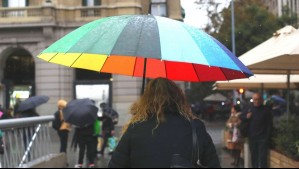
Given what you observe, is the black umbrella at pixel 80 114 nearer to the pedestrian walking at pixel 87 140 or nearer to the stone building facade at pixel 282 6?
the pedestrian walking at pixel 87 140

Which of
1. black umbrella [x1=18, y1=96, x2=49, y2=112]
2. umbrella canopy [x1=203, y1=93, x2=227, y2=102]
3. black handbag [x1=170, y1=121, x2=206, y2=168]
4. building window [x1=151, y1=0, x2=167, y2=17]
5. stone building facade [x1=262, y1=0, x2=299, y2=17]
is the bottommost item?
umbrella canopy [x1=203, y1=93, x2=227, y2=102]

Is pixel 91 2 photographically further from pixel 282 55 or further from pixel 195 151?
pixel 195 151

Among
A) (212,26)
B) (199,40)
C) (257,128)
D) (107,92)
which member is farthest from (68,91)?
(199,40)

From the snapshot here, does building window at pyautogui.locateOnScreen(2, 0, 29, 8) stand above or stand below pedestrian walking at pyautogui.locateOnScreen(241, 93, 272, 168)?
above

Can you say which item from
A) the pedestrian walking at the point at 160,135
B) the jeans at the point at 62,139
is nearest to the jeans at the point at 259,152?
the jeans at the point at 62,139

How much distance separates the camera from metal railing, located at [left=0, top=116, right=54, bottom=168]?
27.3 ft

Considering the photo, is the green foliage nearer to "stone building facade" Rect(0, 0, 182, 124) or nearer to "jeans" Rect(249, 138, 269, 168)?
"jeans" Rect(249, 138, 269, 168)

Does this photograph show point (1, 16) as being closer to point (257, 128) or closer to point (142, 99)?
Result: point (257, 128)

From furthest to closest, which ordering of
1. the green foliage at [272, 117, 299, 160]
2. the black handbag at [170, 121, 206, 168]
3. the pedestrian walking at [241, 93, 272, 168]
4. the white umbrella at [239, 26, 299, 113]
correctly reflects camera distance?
the pedestrian walking at [241, 93, 272, 168] → the green foliage at [272, 117, 299, 160] → the white umbrella at [239, 26, 299, 113] → the black handbag at [170, 121, 206, 168]

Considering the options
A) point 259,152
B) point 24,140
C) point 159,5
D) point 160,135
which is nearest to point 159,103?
point 160,135

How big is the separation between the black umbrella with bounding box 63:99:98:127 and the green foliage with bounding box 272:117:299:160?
392 cm

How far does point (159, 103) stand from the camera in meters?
3.64

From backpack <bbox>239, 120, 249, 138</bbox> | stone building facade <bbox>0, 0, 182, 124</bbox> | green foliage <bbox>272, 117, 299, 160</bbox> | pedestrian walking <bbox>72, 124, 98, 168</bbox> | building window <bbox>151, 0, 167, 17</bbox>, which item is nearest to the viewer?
building window <bbox>151, 0, 167, 17</bbox>

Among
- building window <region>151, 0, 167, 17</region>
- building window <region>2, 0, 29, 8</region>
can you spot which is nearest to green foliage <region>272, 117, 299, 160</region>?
building window <region>151, 0, 167, 17</region>
